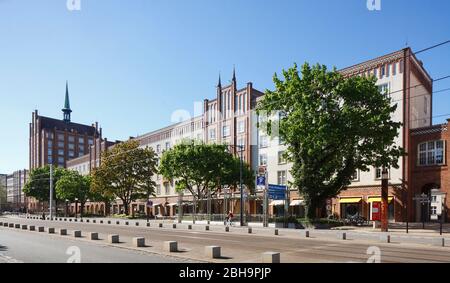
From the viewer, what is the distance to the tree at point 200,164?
5116 cm

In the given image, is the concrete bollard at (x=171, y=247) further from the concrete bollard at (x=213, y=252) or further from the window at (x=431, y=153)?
the window at (x=431, y=153)

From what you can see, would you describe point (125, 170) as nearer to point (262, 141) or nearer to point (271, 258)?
point (262, 141)

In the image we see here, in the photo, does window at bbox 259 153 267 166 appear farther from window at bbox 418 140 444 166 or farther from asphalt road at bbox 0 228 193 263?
asphalt road at bbox 0 228 193 263

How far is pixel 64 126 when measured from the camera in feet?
496

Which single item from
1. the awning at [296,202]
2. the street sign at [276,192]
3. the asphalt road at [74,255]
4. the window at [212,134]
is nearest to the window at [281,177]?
the awning at [296,202]

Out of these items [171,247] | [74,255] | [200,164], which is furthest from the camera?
[200,164]

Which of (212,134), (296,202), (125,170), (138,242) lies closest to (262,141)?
(296,202)

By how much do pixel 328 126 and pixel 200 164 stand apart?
2042cm

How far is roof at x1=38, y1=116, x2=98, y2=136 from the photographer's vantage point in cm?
14609

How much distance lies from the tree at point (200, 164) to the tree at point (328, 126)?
13.9m

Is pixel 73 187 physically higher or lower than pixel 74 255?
lower
